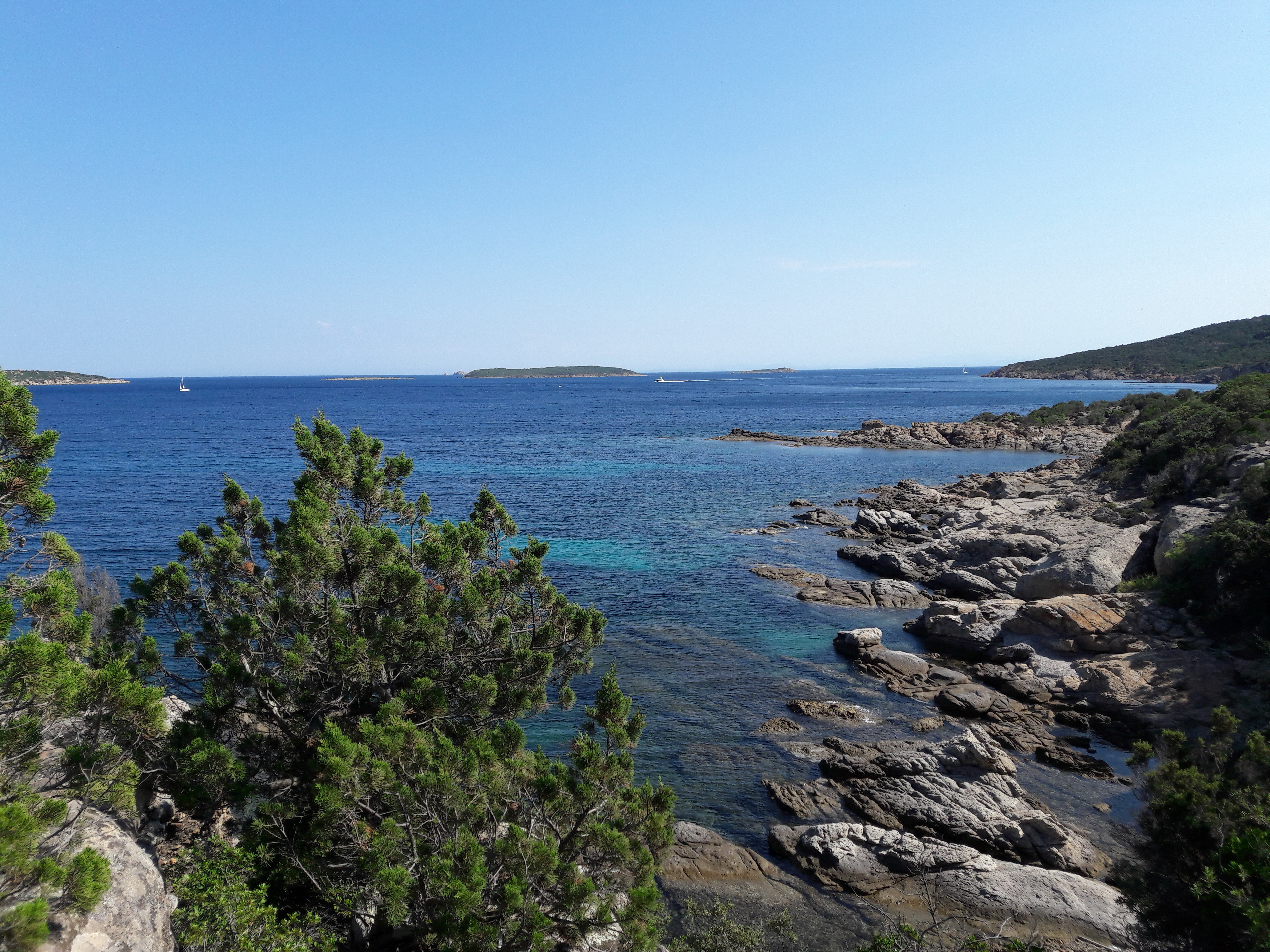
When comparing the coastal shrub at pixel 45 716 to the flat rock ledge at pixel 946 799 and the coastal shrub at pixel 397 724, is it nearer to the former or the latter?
the coastal shrub at pixel 397 724

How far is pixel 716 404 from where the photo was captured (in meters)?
174

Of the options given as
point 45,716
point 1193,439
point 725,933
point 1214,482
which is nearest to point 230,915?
point 45,716

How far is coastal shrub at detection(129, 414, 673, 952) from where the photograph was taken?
30.3 feet

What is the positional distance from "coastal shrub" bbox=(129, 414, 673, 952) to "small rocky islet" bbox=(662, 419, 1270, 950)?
238 inches

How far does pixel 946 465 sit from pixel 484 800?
257 feet

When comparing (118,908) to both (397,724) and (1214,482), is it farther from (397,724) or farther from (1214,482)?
(1214,482)

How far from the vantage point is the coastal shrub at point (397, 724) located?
9.24 metres

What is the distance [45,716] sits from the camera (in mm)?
7406

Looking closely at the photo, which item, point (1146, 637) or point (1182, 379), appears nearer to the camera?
point (1146, 637)

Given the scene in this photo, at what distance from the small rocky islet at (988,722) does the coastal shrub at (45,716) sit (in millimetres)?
11666

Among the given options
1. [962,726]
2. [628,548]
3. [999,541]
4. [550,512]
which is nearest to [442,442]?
[550,512]

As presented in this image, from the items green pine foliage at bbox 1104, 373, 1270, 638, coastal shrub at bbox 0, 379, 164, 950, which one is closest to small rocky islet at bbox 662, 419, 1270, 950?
green pine foliage at bbox 1104, 373, 1270, 638

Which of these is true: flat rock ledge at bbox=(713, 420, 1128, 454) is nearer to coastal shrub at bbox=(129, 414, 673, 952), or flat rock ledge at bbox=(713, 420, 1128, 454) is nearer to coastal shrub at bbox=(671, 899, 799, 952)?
coastal shrub at bbox=(671, 899, 799, 952)

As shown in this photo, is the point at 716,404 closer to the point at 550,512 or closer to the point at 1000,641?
the point at 550,512
